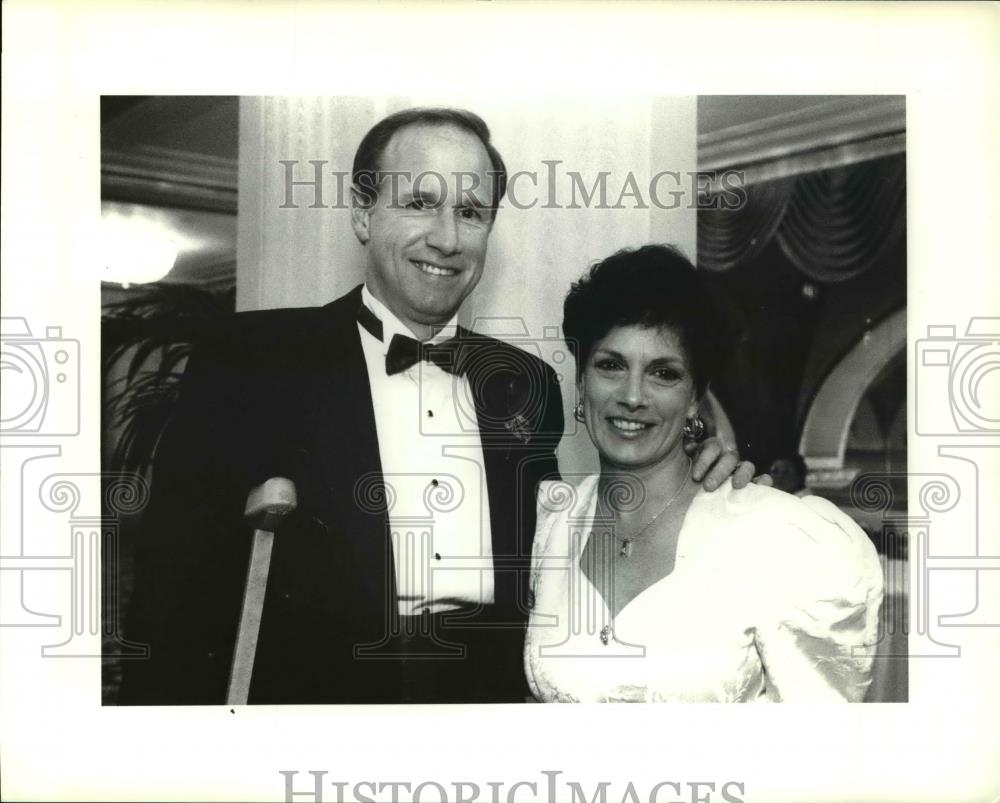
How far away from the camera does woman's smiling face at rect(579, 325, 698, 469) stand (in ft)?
8.82

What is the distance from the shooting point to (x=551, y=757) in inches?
105

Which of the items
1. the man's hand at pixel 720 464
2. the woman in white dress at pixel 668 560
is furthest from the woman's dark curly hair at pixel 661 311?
the man's hand at pixel 720 464

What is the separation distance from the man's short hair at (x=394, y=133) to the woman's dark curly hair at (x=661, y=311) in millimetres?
302

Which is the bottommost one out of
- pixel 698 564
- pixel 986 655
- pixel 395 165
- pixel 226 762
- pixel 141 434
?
pixel 226 762

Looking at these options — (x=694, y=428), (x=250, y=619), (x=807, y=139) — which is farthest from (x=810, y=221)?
(x=250, y=619)

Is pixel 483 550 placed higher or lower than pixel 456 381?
lower

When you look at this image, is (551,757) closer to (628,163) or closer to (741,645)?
(741,645)

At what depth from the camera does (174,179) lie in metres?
2.69

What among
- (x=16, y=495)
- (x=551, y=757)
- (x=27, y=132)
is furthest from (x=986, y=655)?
(x=27, y=132)

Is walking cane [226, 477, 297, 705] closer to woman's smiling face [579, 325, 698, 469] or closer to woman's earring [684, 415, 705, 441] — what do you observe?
woman's smiling face [579, 325, 698, 469]

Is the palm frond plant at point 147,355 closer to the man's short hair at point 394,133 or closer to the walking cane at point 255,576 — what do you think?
the walking cane at point 255,576

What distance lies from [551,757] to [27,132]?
186cm

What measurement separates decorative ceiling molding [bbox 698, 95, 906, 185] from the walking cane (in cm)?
124

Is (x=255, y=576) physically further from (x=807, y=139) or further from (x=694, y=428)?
(x=807, y=139)
